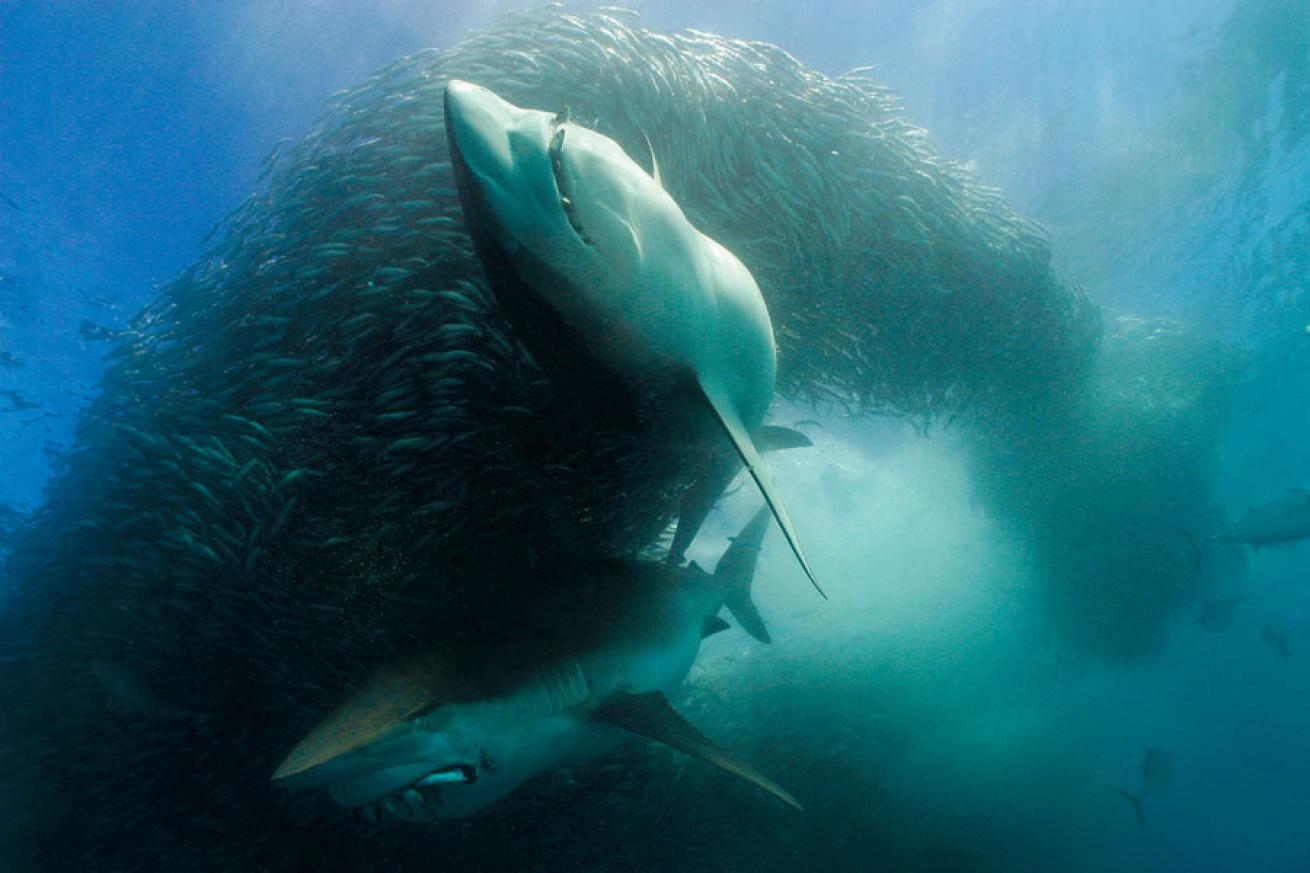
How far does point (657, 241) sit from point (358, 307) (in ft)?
10.2

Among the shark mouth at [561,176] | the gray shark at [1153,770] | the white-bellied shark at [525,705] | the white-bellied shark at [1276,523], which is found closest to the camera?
the shark mouth at [561,176]

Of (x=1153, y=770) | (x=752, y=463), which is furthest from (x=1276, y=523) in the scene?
(x=752, y=463)

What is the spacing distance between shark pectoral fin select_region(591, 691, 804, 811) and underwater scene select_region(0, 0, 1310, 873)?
0.10 ft

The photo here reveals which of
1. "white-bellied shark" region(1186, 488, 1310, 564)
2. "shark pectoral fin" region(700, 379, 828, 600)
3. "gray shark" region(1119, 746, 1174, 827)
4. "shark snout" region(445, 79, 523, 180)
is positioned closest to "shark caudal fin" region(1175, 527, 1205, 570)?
"white-bellied shark" region(1186, 488, 1310, 564)

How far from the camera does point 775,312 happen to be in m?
6.76

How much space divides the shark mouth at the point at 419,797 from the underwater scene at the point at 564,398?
3 centimetres

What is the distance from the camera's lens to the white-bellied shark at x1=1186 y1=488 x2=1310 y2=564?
11508mm

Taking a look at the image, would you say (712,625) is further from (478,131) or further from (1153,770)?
(1153,770)

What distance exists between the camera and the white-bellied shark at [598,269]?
5.11 ft

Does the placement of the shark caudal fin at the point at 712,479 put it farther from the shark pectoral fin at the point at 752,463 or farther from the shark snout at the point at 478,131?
the shark snout at the point at 478,131

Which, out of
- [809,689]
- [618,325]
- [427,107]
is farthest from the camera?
[809,689]

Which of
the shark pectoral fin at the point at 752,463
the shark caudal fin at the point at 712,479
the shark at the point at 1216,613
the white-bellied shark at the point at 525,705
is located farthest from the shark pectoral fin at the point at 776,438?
the shark at the point at 1216,613

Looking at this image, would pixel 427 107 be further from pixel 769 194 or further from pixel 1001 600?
pixel 1001 600

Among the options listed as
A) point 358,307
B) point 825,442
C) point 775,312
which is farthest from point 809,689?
point 358,307
